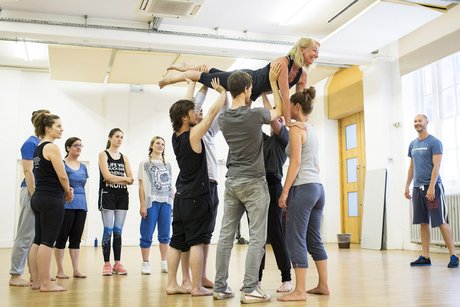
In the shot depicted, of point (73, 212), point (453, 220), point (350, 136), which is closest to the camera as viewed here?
point (73, 212)

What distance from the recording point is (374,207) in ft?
28.4

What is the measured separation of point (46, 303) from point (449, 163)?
622 cm

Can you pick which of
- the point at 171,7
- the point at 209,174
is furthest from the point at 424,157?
the point at 171,7

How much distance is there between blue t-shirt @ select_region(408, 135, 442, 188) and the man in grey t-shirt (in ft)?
9.12

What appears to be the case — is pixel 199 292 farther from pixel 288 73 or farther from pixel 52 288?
pixel 288 73

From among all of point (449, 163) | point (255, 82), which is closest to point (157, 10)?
point (255, 82)

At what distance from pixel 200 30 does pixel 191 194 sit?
555 centimetres

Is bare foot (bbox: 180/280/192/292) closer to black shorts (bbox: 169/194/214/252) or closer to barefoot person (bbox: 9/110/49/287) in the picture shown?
black shorts (bbox: 169/194/214/252)

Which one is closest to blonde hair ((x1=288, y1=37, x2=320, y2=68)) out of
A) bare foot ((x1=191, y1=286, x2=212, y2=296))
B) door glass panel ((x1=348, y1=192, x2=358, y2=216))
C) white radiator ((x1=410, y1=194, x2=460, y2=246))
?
bare foot ((x1=191, y1=286, x2=212, y2=296))

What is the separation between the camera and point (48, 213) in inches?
135

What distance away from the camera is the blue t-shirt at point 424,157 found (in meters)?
5.27

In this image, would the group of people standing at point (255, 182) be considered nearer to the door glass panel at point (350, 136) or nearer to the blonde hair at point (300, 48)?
the blonde hair at point (300, 48)

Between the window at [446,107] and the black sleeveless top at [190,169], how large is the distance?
512 centimetres

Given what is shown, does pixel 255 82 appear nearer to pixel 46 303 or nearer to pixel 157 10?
pixel 46 303
